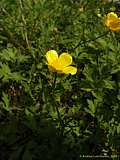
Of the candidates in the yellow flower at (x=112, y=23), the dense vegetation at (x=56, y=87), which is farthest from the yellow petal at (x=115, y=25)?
the dense vegetation at (x=56, y=87)

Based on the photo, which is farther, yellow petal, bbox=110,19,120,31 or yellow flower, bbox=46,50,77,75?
yellow petal, bbox=110,19,120,31

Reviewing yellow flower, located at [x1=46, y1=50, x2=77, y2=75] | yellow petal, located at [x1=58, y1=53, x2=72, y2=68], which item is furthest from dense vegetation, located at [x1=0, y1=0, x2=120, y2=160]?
yellow petal, located at [x1=58, y1=53, x2=72, y2=68]

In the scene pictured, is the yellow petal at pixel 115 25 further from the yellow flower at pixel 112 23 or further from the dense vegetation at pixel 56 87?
the dense vegetation at pixel 56 87

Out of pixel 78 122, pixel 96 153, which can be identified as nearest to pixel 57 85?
pixel 78 122

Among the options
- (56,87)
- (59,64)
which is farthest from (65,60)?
(56,87)

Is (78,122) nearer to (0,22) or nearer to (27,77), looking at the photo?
(27,77)

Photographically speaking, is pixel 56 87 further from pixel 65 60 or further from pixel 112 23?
pixel 112 23

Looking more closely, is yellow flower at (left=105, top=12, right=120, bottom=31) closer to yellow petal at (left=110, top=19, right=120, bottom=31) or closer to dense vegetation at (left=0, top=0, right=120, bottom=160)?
yellow petal at (left=110, top=19, right=120, bottom=31)

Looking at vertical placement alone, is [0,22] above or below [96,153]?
above

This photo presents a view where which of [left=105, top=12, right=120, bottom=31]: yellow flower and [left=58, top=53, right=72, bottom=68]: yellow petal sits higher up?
[left=105, top=12, right=120, bottom=31]: yellow flower
